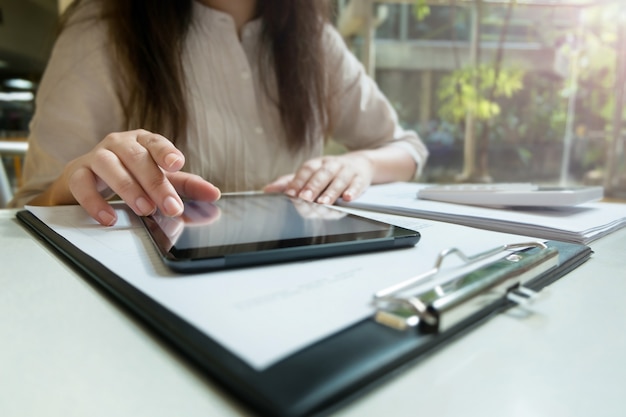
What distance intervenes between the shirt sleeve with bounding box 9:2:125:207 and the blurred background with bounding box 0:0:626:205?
0.80 metres

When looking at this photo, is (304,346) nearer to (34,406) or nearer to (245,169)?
(34,406)

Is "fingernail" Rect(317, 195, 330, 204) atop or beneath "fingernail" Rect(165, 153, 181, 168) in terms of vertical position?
beneath

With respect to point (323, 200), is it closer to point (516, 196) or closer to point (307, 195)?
point (307, 195)

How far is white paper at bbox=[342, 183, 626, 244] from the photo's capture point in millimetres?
351

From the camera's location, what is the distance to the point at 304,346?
15 cm

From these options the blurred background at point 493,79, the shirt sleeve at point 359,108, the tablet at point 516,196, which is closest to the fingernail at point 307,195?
the tablet at point 516,196

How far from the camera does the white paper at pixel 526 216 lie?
35cm

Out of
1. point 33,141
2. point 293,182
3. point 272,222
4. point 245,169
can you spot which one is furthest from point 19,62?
point 272,222

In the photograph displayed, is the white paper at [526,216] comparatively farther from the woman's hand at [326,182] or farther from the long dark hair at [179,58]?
the long dark hair at [179,58]

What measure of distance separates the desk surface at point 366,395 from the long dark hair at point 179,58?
0.44 m

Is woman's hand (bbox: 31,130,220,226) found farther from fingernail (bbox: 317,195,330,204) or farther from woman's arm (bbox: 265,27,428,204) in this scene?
woman's arm (bbox: 265,27,428,204)

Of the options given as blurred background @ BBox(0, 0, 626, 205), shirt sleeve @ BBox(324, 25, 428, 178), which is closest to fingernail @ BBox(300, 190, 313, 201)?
shirt sleeve @ BBox(324, 25, 428, 178)

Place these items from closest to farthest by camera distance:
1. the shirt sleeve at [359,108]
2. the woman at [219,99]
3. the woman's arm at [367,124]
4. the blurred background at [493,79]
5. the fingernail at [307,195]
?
the fingernail at [307,195] → the woman at [219,99] → the woman's arm at [367,124] → the shirt sleeve at [359,108] → the blurred background at [493,79]

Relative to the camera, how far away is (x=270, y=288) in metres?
0.20
